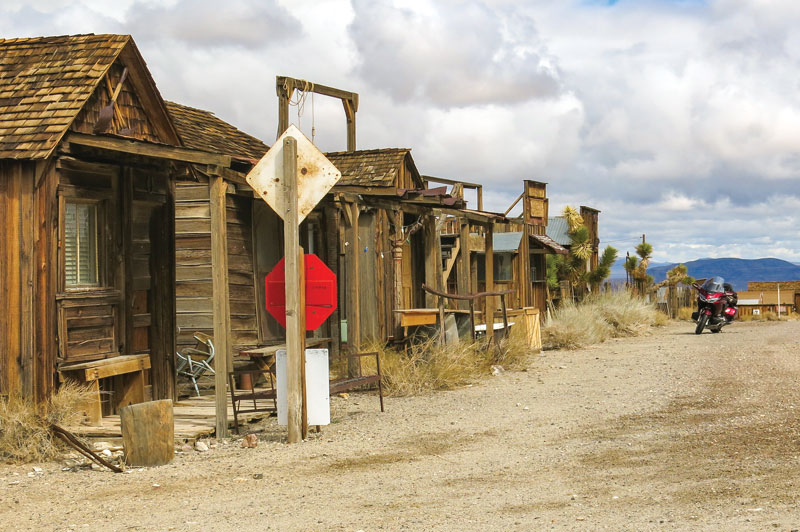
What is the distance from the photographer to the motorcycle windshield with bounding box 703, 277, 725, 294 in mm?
22844

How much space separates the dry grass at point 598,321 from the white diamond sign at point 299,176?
39.5ft

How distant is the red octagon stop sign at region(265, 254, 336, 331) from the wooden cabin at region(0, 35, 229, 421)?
4.09ft

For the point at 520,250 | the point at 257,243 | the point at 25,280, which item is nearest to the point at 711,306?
the point at 520,250

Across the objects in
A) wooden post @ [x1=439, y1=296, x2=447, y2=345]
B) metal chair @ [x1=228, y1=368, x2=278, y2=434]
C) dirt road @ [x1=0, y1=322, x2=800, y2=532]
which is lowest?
dirt road @ [x1=0, y1=322, x2=800, y2=532]

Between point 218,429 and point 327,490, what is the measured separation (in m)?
2.76

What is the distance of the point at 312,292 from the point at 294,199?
0.89 meters

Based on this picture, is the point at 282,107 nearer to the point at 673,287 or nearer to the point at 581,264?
the point at 581,264

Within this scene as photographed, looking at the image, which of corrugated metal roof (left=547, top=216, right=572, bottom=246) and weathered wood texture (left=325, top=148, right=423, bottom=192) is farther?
corrugated metal roof (left=547, top=216, right=572, bottom=246)

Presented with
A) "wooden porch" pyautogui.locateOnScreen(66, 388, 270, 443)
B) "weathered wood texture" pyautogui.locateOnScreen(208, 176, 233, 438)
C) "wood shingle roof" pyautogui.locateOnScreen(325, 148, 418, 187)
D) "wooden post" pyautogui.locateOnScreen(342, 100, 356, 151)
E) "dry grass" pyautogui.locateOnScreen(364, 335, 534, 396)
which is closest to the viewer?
"weathered wood texture" pyautogui.locateOnScreen(208, 176, 233, 438)

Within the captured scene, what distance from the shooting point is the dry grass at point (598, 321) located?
19828 millimetres

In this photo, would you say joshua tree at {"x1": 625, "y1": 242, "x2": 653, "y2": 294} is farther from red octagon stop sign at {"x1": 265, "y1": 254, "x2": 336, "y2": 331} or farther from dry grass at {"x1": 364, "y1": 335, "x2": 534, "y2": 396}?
red octagon stop sign at {"x1": 265, "y1": 254, "x2": 336, "y2": 331}

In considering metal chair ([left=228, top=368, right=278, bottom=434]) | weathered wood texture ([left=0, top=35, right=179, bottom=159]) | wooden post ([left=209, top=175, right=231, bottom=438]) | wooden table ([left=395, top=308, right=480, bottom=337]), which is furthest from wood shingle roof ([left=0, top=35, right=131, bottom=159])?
wooden table ([left=395, top=308, right=480, bottom=337])

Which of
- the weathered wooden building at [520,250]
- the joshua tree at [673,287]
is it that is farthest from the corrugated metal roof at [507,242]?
the joshua tree at [673,287]

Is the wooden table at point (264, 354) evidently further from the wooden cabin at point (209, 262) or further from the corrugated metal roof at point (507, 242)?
the corrugated metal roof at point (507, 242)
